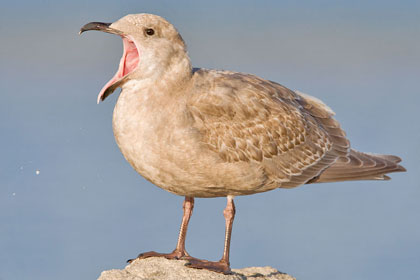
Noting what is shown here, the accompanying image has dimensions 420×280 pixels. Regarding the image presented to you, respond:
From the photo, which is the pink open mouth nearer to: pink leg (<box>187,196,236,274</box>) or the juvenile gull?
Result: the juvenile gull

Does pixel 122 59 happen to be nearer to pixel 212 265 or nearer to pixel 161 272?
pixel 161 272

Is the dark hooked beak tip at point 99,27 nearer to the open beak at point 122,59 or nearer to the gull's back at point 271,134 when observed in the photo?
the open beak at point 122,59

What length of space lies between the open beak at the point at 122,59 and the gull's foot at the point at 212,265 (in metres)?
2.99

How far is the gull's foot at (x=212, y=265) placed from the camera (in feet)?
41.0

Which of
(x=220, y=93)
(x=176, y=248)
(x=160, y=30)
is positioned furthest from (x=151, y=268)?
(x=160, y=30)

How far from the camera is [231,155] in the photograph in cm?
1236

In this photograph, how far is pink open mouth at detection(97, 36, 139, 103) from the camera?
12070mm

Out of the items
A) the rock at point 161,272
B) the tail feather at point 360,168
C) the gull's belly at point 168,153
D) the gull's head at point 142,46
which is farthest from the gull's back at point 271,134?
the rock at point 161,272

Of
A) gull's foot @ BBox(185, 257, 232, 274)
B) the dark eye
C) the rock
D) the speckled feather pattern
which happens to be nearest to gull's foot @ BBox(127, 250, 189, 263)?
the rock

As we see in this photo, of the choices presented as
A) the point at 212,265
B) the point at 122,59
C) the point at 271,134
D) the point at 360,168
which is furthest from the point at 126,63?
the point at 360,168

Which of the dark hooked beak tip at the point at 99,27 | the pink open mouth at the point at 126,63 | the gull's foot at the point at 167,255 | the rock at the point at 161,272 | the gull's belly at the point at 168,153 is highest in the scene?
the dark hooked beak tip at the point at 99,27

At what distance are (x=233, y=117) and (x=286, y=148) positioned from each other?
1331 mm

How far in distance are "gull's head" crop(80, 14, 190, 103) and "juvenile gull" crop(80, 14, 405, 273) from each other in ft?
0.05

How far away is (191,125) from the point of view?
39.5 ft
